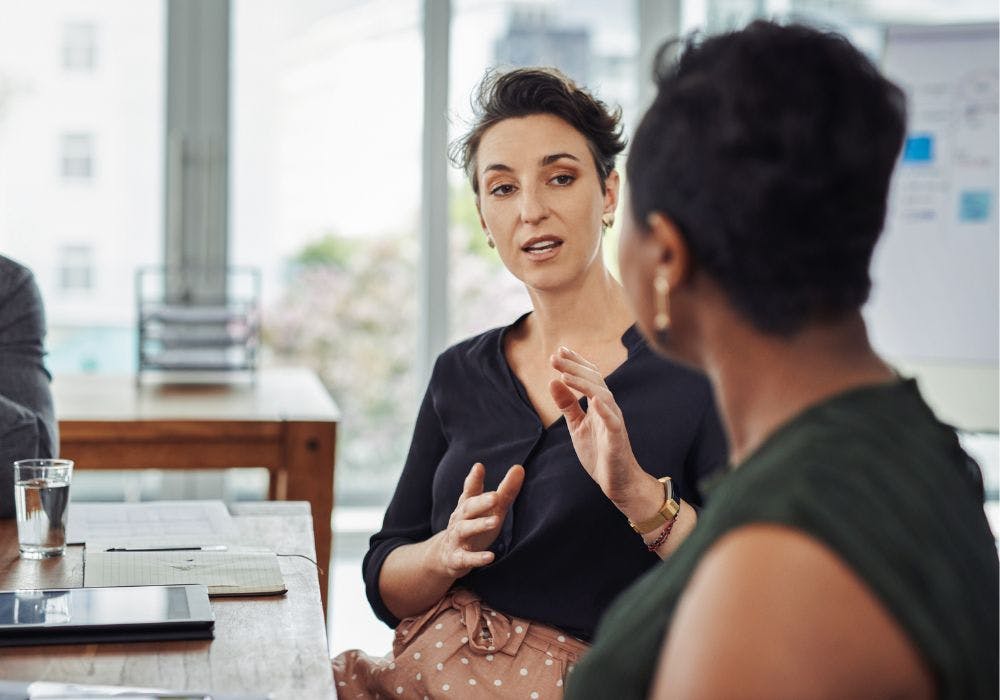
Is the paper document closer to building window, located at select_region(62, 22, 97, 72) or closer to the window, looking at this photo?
the window

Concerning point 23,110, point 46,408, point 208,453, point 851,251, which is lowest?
point 208,453

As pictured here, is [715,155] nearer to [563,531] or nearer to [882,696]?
[882,696]

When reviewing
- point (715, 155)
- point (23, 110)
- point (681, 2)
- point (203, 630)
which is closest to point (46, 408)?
point (203, 630)

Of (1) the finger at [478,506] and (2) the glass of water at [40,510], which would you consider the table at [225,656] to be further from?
(1) the finger at [478,506]

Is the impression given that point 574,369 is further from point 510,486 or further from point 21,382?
point 21,382

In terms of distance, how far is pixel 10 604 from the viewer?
1265mm

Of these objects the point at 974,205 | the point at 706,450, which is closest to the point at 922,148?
the point at 974,205

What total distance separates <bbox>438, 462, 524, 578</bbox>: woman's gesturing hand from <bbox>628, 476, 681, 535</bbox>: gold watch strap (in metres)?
0.16

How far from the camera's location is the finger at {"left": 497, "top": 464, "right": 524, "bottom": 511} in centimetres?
147

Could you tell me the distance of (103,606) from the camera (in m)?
1.26

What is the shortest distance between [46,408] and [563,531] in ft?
2.72

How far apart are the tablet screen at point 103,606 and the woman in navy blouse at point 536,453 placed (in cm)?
37

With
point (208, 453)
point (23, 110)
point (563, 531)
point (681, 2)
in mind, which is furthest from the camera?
point (681, 2)

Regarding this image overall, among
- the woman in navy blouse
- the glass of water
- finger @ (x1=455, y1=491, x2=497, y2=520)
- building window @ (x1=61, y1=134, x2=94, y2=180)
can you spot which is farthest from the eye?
building window @ (x1=61, y1=134, x2=94, y2=180)
